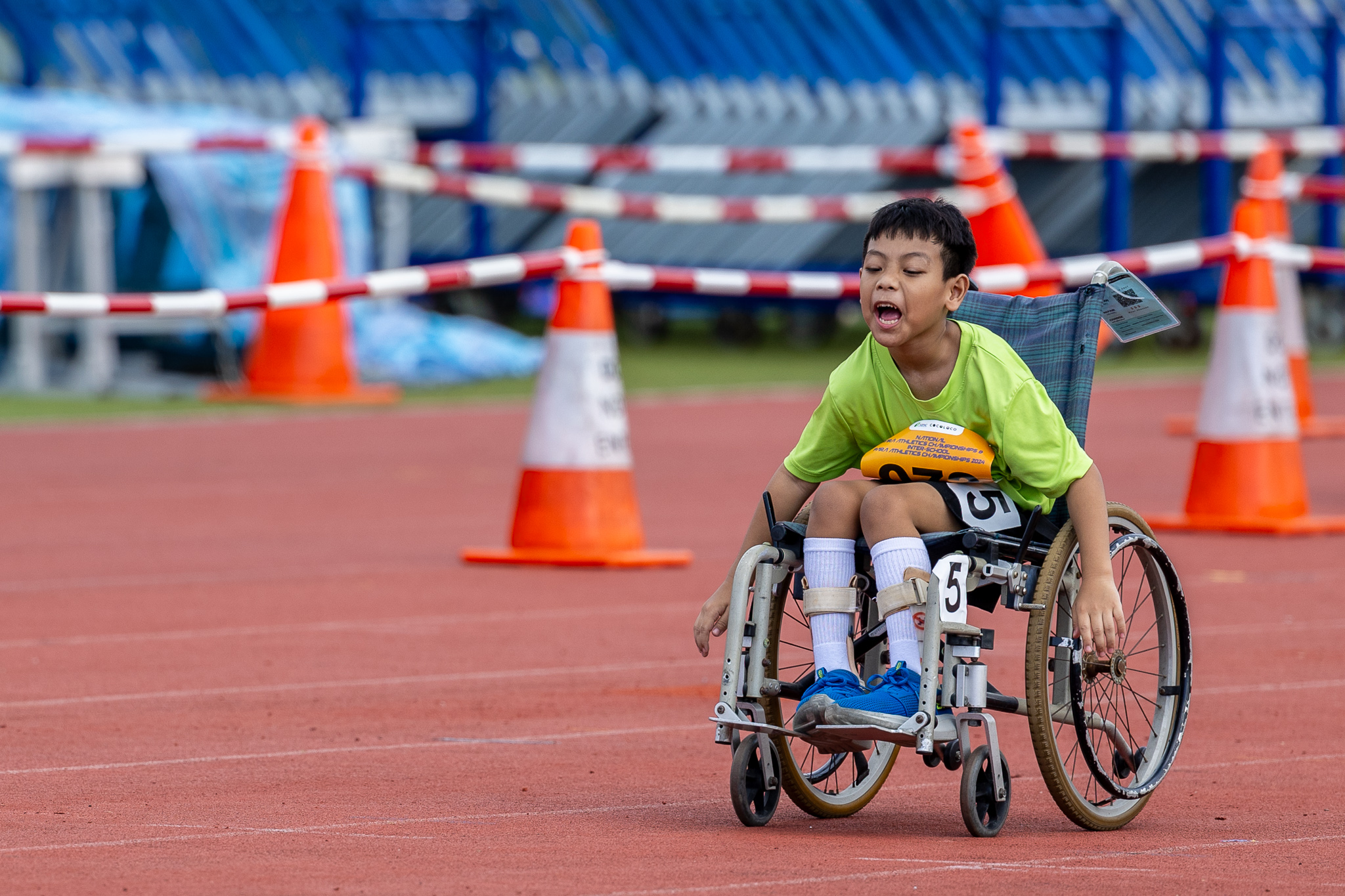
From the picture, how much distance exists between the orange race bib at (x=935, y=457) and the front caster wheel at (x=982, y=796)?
555mm

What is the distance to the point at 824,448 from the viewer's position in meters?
5.50

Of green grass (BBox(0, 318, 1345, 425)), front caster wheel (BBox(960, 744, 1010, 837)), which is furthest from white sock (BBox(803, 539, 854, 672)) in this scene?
green grass (BBox(0, 318, 1345, 425))

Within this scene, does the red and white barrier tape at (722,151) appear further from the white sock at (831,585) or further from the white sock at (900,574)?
the white sock at (900,574)

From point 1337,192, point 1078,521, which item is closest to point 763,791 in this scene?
point 1078,521

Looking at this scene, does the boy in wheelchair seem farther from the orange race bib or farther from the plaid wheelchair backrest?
the plaid wheelchair backrest

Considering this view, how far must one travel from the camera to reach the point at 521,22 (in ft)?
100

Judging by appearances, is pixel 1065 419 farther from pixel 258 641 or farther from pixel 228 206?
pixel 228 206

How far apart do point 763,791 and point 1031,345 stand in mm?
1179

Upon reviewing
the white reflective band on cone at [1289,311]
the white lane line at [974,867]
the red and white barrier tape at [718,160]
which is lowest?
the white lane line at [974,867]

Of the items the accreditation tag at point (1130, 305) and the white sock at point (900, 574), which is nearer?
the white sock at point (900, 574)

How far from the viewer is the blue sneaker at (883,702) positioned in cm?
512

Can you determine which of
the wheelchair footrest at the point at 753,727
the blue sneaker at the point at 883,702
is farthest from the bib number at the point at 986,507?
the wheelchair footrest at the point at 753,727

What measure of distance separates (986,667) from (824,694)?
0.32 meters

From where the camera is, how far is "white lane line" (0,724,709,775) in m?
6.04
